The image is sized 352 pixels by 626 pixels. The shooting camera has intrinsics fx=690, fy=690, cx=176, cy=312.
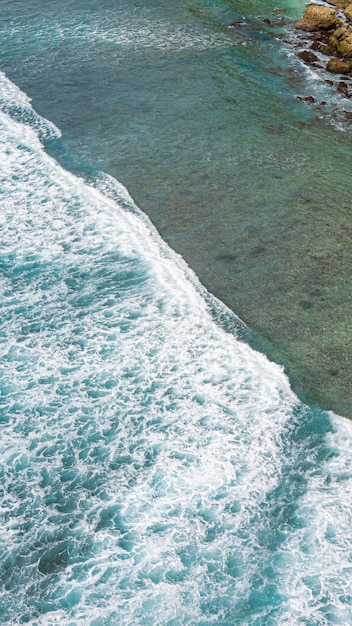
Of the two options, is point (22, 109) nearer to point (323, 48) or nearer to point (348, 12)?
point (323, 48)

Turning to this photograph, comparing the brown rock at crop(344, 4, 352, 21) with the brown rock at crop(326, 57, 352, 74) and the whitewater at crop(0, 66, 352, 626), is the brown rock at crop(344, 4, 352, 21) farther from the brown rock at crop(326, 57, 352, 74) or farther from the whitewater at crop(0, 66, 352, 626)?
the whitewater at crop(0, 66, 352, 626)

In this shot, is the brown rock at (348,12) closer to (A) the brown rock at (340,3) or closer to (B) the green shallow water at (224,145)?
(A) the brown rock at (340,3)

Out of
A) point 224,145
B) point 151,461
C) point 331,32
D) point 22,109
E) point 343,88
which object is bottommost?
point 151,461

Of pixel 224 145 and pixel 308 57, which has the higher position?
pixel 308 57

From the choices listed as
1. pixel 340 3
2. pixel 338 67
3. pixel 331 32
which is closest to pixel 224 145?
pixel 338 67

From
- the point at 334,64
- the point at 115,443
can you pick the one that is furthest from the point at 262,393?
the point at 334,64

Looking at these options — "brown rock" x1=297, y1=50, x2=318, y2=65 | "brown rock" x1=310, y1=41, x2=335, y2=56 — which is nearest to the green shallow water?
"brown rock" x1=297, y1=50, x2=318, y2=65
